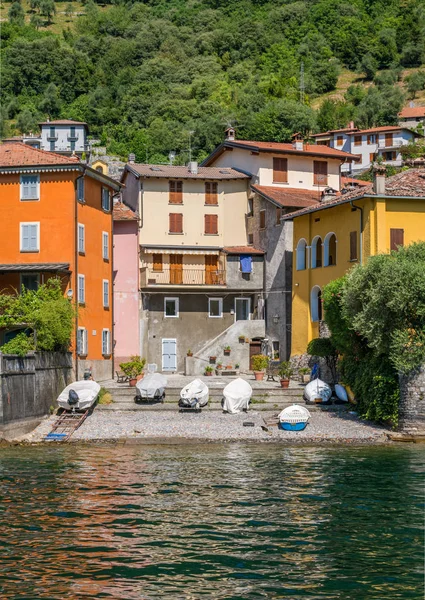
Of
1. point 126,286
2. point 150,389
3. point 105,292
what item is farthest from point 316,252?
point 150,389

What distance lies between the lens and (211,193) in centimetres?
6388

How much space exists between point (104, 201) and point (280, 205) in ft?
32.0

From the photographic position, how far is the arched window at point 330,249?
5094cm

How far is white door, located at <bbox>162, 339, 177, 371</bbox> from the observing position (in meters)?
59.9

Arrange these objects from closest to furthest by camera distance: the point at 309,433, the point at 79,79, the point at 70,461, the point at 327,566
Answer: the point at 327,566 < the point at 70,461 < the point at 309,433 < the point at 79,79

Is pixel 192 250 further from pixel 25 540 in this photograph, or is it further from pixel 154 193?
pixel 25 540

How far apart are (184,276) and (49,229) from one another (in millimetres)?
13249

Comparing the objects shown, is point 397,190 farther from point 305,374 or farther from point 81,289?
point 81,289

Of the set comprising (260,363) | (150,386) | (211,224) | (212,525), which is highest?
(211,224)

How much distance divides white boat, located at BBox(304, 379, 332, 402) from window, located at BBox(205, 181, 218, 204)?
70.6 ft

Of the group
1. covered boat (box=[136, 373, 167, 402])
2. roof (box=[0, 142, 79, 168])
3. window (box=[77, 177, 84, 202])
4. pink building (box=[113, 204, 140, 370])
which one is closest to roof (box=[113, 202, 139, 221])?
pink building (box=[113, 204, 140, 370])

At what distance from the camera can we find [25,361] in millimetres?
41250

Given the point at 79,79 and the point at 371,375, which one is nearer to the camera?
the point at 371,375

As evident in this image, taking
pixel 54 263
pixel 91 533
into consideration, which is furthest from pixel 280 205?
pixel 91 533
